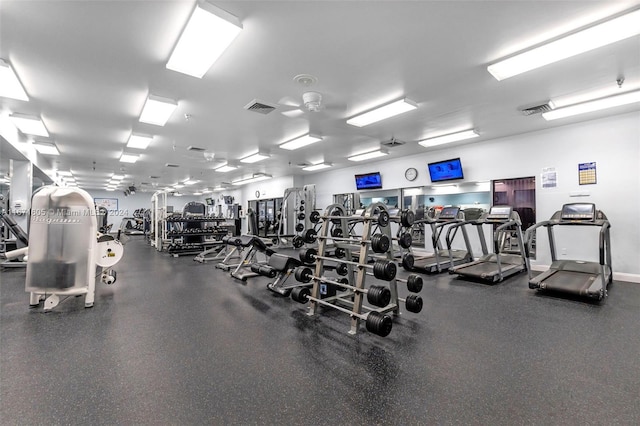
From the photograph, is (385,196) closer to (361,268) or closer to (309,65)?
(309,65)

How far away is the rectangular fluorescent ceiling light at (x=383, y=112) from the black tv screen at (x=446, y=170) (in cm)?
302

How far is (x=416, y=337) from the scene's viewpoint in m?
2.81

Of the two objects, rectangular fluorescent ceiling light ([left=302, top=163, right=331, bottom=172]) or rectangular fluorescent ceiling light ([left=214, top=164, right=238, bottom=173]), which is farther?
rectangular fluorescent ceiling light ([left=214, top=164, right=238, bottom=173])

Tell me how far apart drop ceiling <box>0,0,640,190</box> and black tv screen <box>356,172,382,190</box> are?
300cm

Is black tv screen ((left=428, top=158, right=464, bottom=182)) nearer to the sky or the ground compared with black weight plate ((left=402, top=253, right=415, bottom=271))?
nearer to the sky

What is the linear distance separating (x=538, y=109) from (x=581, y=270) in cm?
271

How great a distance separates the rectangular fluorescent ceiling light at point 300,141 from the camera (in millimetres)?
6520

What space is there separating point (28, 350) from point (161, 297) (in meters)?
1.66

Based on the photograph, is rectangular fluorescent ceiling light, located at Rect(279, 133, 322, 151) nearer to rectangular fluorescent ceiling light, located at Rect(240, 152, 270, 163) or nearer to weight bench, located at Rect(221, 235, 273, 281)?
rectangular fluorescent ceiling light, located at Rect(240, 152, 270, 163)

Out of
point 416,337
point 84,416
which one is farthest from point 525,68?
point 84,416

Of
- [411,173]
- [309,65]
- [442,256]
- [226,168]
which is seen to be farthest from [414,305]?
[226,168]

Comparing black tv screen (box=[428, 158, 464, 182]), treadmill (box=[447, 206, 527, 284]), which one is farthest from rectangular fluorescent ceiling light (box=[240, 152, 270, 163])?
treadmill (box=[447, 206, 527, 284])

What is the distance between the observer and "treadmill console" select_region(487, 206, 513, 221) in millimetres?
5512

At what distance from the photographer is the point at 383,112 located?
486 centimetres
